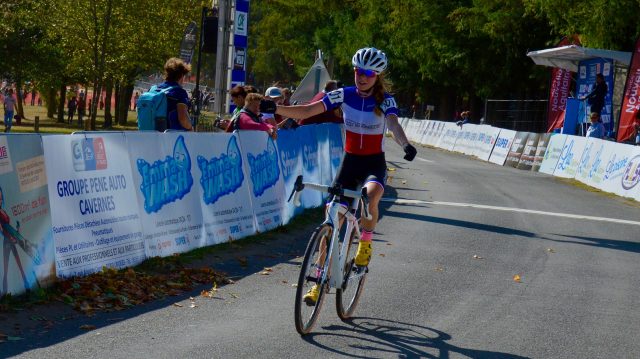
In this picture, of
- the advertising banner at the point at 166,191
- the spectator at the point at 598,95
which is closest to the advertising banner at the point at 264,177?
the advertising banner at the point at 166,191

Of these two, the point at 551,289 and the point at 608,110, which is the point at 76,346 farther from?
the point at 608,110

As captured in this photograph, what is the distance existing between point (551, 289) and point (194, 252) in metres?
3.73

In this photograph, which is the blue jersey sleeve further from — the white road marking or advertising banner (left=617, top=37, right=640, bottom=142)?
advertising banner (left=617, top=37, right=640, bottom=142)

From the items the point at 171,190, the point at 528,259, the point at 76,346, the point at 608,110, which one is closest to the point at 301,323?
the point at 76,346

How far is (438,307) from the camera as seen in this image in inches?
355

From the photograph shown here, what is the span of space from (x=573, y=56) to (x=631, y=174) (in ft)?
38.9

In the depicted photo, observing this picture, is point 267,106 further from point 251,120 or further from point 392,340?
point 251,120

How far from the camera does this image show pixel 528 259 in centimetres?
1239

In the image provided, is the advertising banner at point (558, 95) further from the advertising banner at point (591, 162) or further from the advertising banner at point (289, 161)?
the advertising banner at point (289, 161)

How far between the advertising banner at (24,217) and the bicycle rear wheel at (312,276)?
226 centimetres

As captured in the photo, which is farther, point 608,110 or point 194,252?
point 608,110

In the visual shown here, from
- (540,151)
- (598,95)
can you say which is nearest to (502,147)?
(540,151)

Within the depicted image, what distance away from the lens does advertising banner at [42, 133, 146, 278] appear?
8.67 m

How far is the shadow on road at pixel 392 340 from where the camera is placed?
7.25m
